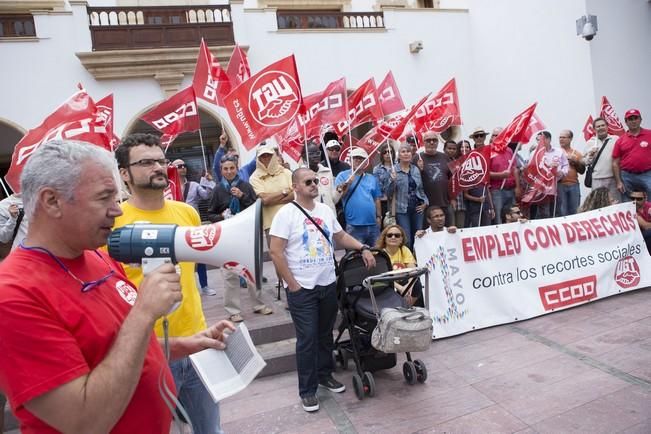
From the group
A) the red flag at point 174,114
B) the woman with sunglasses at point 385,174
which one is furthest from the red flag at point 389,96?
the red flag at point 174,114

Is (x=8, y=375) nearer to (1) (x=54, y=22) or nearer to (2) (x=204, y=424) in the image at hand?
(2) (x=204, y=424)

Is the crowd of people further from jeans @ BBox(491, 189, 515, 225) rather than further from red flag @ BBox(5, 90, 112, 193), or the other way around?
jeans @ BBox(491, 189, 515, 225)

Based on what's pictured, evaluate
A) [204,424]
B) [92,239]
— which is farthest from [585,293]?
[92,239]

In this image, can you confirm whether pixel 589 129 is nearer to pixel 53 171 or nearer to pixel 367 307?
pixel 367 307

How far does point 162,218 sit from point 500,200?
6284 millimetres

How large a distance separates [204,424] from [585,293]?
4.79m

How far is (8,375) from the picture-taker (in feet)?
3.35

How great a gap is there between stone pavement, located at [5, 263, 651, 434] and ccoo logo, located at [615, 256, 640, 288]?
94cm

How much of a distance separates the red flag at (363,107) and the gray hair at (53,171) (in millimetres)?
6096

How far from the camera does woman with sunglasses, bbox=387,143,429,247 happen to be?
619cm

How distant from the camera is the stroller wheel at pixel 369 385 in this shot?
143 inches

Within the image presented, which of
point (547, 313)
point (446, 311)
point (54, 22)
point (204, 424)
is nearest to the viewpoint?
point (204, 424)

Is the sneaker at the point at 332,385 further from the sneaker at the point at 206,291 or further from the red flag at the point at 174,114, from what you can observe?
the red flag at the point at 174,114

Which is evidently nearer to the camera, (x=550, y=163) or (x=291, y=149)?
(x=550, y=163)
